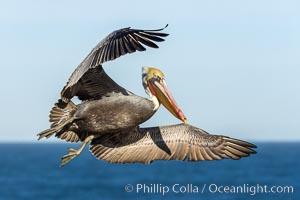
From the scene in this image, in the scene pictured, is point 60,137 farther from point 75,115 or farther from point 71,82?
point 71,82

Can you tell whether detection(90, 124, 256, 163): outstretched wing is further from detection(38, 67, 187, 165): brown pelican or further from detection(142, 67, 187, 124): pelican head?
detection(142, 67, 187, 124): pelican head

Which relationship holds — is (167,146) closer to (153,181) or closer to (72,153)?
(72,153)

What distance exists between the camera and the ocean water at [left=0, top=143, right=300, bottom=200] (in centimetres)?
5000

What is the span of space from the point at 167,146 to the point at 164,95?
3.67 ft

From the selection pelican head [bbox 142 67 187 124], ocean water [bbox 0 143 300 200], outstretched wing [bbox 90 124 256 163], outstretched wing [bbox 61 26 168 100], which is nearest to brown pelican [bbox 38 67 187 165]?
pelican head [bbox 142 67 187 124]

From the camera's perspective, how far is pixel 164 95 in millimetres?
10242

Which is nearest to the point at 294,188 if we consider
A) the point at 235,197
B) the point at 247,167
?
the point at 235,197

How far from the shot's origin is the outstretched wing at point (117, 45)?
911cm

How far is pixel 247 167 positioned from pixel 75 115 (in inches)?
2603

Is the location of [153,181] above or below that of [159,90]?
above

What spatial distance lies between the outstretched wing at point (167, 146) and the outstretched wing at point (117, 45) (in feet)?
4.95

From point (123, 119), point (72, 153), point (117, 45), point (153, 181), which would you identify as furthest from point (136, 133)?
point (153, 181)

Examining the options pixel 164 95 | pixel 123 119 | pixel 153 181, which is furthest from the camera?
pixel 153 181

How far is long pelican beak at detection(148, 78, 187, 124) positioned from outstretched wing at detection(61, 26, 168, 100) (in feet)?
3.42
